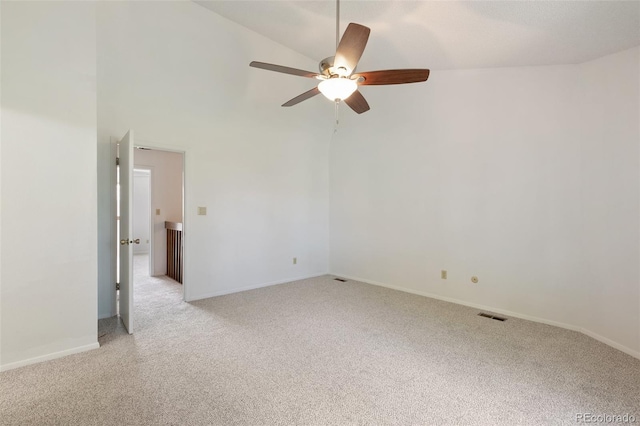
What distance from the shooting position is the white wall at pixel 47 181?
7.92ft

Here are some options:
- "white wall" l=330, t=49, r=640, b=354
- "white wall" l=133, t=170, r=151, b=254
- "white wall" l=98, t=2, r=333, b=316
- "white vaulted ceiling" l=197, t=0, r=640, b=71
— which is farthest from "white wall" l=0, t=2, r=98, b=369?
"white wall" l=133, t=170, r=151, b=254

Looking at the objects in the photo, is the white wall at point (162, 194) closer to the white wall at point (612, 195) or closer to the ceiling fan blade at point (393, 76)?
the ceiling fan blade at point (393, 76)

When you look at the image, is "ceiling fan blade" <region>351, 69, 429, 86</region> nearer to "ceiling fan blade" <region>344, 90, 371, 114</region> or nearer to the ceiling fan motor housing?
the ceiling fan motor housing

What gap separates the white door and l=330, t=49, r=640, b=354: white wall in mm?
3435

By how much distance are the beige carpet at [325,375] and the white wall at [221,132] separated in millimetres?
1166

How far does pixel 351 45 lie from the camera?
208cm

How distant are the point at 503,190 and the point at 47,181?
4550 mm

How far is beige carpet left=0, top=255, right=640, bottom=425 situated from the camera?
75.9 inches

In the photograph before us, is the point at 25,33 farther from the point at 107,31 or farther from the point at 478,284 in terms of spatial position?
the point at 478,284

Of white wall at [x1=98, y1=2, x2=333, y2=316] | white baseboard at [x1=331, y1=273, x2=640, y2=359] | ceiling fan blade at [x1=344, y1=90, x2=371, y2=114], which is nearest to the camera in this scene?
ceiling fan blade at [x1=344, y1=90, x2=371, y2=114]

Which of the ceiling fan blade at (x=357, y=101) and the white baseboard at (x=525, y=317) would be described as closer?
the ceiling fan blade at (x=357, y=101)

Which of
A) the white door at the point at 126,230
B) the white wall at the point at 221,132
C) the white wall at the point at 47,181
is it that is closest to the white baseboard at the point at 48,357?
the white wall at the point at 47,181

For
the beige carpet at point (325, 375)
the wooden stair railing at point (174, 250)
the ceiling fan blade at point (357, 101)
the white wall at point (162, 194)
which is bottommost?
the beige carpet at point (325, 375)

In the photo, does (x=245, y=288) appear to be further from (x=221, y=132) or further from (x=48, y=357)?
(x=48, y=357)
